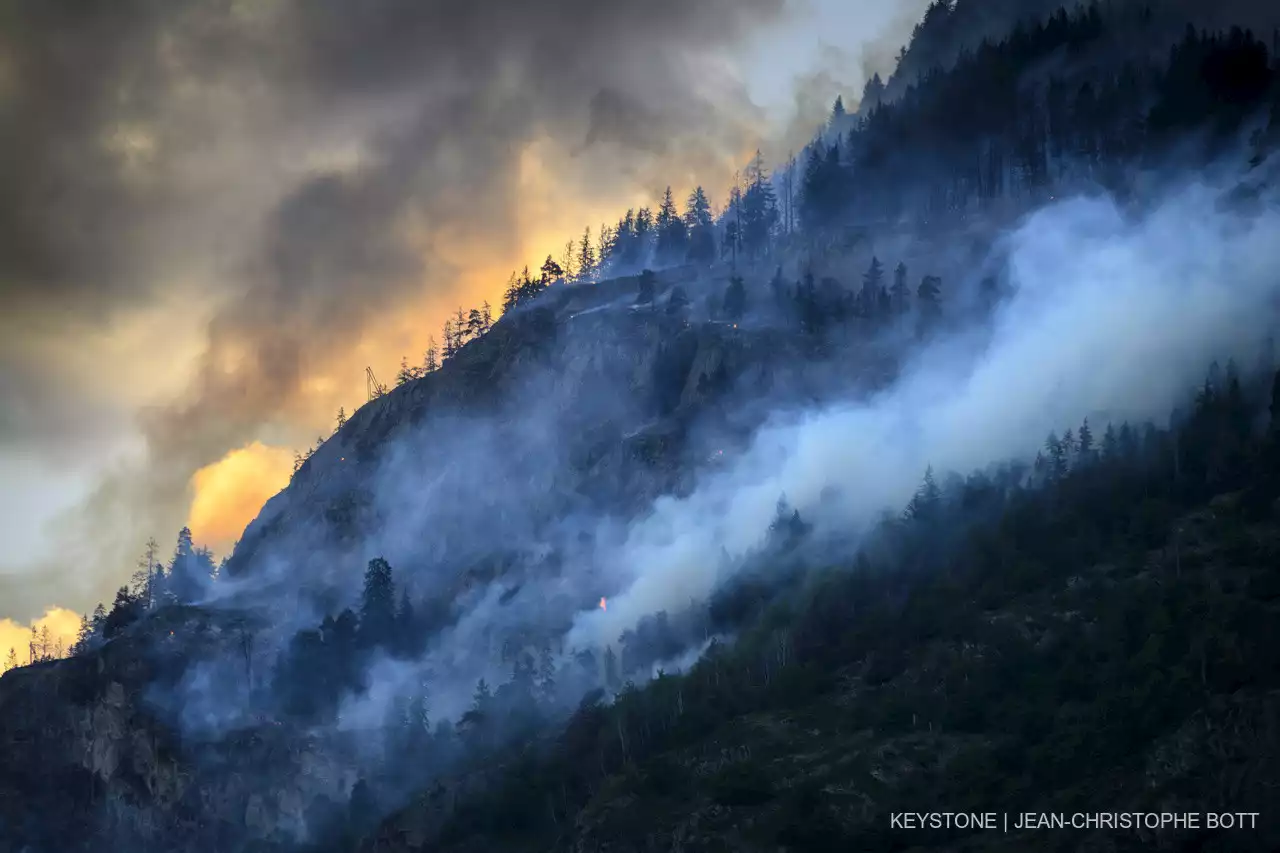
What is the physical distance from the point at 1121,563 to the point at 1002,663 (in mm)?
22328

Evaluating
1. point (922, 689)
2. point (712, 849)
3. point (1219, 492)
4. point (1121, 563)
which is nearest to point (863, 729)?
point (922, 689)

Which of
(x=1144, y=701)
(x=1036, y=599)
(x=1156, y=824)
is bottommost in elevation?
(x=1156, y=824)

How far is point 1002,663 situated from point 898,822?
1128 inches

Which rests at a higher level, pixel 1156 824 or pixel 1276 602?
pixel 1276 602

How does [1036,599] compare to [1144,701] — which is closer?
[1144,701]

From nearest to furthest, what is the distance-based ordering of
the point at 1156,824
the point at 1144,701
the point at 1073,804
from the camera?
the point at 1156,824 < the point at 1073,804 < the point at 1144,701

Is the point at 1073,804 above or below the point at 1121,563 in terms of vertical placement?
below

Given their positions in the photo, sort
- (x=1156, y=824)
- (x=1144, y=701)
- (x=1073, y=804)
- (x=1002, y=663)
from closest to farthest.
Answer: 1. (x=1156, y=824)
2. (x=1073, y=804)
3. (x=1144, y=701)
4. (x=1002, y=663)

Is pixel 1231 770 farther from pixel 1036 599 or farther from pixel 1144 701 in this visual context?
pixel 1036 599

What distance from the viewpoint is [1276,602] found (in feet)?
575

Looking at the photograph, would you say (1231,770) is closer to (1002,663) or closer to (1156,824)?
(1156,824)

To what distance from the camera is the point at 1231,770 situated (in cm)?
15012

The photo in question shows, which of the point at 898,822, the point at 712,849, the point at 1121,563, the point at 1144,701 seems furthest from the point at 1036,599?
the point at 712,849

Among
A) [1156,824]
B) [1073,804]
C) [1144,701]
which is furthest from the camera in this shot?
[1144,701]
